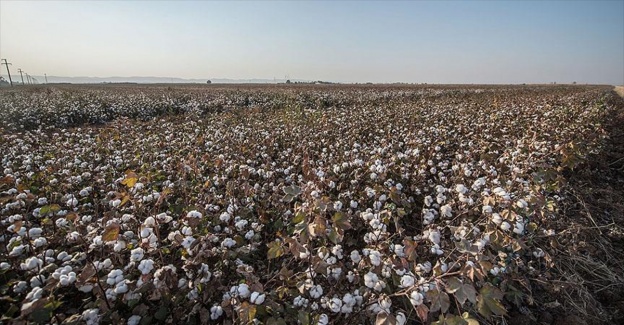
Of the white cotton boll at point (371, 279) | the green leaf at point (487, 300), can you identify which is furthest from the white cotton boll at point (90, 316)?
the green leaf at point (487, 300)

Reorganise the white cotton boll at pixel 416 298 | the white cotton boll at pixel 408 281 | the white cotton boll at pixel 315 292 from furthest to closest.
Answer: the white cotton boll at pixel 315 292 → the white cotton boll at pixel 408 281 → the white cotton boll at pixel 416 298

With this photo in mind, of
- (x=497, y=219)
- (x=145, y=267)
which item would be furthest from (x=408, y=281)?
(x=145, y=267)

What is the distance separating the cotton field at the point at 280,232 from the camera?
2125 mm

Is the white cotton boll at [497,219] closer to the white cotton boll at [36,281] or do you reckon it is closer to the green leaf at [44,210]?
the white cotton boll at [36,281]

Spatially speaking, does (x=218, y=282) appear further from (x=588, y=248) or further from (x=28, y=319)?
(x=588, y=248)

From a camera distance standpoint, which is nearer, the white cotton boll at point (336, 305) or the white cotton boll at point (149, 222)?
the white cotton boll at point (336, 305)

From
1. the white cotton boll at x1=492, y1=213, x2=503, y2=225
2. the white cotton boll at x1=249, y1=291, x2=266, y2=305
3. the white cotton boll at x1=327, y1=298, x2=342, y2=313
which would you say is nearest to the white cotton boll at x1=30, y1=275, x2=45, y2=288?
the white cotton boll at x1=249, y1=291, x2=266, y2=305

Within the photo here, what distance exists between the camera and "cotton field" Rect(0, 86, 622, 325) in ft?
6.97

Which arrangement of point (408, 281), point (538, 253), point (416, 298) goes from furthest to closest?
point (538, 253), point (408, 281), point (416, 298)

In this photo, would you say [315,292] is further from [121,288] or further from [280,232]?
[280,232]

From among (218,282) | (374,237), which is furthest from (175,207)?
(374,237)

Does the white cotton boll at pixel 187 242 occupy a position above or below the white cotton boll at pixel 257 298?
above

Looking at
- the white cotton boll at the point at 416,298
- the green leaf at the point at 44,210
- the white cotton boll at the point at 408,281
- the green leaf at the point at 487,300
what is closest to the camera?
the green leaf at the point at 487,300

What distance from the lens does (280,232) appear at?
369cm
